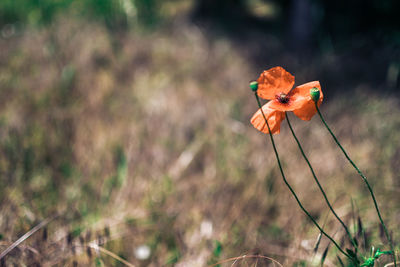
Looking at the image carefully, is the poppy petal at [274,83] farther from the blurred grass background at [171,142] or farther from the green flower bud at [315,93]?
the blurred grass background at [171,142]

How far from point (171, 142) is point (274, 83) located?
1.06 m

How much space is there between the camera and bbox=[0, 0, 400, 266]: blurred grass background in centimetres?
109

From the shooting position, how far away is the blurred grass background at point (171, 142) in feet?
3.59

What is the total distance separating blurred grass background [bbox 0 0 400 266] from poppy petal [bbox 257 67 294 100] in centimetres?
39

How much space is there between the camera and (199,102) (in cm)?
201

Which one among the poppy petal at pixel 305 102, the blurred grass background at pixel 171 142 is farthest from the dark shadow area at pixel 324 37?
the poppy petal at pixel 305 102

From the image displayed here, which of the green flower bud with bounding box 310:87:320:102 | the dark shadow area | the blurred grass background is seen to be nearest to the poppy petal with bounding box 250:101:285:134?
the green flower bud with bounding box 310:87:320:102

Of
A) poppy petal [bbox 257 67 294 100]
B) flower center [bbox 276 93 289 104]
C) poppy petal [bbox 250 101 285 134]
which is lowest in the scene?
poppy petal [bbox 250 101 285 134]

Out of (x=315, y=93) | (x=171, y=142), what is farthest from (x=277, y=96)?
(x=171, y=142)

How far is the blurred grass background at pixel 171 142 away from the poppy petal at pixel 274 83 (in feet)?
1.27

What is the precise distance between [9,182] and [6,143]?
0.27 meters

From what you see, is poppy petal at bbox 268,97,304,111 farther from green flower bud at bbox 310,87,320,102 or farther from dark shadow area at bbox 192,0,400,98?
dark shadow area at bbox 192,0,400,98

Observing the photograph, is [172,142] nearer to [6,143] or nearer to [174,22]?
[6,143]

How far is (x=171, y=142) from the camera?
65.3 inches
